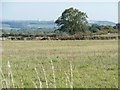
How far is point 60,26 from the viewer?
9450cm

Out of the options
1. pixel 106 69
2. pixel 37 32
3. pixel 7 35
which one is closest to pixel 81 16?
pixel 37 32

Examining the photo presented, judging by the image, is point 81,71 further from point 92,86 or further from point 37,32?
point 37,32

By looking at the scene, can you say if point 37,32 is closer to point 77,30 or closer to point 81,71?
point 77,30

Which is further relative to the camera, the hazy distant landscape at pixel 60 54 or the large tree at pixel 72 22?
the large tree at pixel 72 22

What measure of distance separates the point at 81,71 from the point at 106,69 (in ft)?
3.63

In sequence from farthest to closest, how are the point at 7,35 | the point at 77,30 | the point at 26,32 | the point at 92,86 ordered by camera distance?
1. the point at 77,30
2. the point at 26,32
3. the point at 7,35
4. the point at 92,86

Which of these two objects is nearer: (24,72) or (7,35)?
A: (24,72)

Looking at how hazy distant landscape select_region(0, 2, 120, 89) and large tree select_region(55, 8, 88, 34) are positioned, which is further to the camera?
large tree select_region(55, 8, 88, 34)

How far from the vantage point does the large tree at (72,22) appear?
91000mm

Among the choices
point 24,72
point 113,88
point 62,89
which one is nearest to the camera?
point 62,89

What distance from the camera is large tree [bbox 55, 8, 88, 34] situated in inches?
3583

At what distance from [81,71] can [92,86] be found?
3457mm

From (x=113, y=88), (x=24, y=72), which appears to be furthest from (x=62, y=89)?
(x=24, y=72)

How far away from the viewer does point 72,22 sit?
94688 mm
